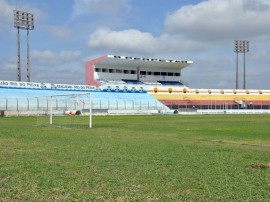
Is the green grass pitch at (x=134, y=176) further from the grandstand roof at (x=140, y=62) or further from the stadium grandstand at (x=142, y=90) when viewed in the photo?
the grandstand roof at (x=140, y=62)

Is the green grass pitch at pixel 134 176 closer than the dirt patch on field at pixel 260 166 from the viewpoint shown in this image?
Yes

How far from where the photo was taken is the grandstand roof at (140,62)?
91.7 meters

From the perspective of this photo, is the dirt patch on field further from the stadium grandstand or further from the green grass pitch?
the stadium grandstand

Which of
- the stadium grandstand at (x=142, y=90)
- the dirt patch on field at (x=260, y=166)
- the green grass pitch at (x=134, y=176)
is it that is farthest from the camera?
the stadium grandstand at (x=142, y=90)

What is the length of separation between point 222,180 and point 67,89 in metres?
73.4

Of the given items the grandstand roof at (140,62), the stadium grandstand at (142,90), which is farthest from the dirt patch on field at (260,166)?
the grandstand roof at (140,62)

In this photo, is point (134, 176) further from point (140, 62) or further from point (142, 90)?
point (140, 62)

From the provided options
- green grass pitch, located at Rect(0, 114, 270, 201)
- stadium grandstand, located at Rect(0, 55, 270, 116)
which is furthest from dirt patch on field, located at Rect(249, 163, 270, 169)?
stadium grandstand, located at Rect(0, 55, 270, 116)

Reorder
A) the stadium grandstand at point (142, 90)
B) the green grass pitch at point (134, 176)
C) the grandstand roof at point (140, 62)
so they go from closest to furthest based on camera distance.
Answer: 1. the green grass pitch at point (134, 176)
2. the stadium grandstand at point (142, 90)
3. the grandstand roof at point (140, 62)

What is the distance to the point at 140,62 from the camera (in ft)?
314

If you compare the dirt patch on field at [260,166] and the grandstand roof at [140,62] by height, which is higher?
the grandstand roof at [140,62]

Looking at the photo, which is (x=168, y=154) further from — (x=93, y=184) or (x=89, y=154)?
(x=93, y=184)

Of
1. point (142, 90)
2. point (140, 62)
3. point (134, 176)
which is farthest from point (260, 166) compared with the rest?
point (140, 62)

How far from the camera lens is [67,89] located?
7994cm
